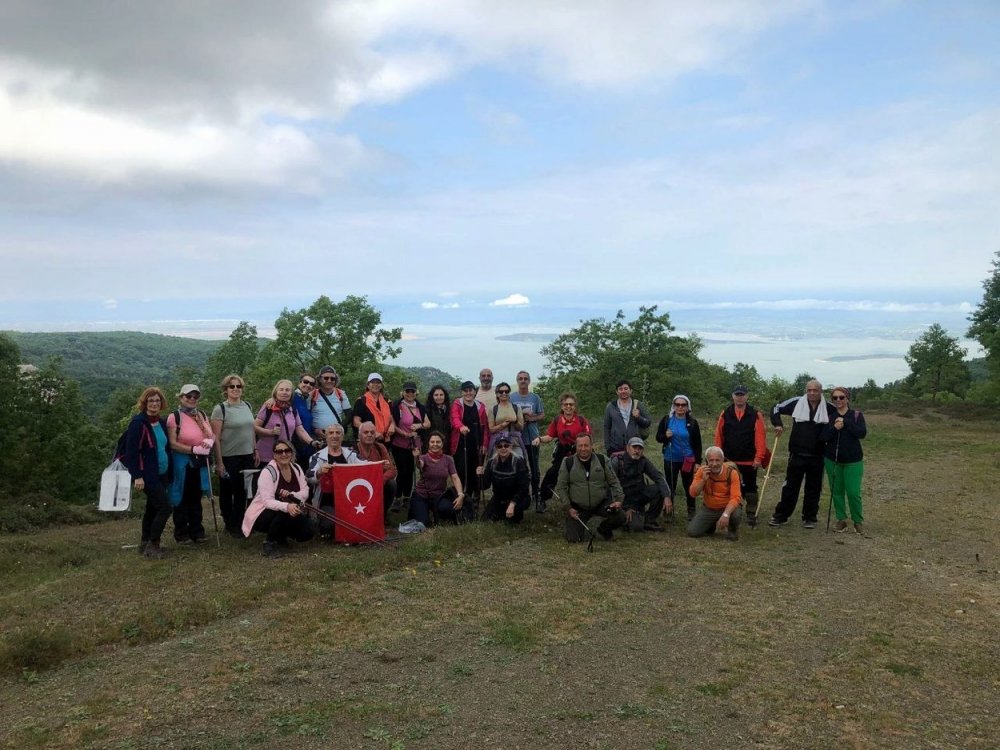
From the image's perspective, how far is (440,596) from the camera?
664cm

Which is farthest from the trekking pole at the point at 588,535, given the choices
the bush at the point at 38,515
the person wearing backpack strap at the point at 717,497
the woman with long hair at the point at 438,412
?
the bush at the point at 38,515

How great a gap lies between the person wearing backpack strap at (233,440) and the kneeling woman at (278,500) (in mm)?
668

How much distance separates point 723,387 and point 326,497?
233ft

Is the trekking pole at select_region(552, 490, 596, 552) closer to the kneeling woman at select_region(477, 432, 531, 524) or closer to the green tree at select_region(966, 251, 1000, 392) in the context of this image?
the kneeling woman at select_region(477, 432, 531, 524)

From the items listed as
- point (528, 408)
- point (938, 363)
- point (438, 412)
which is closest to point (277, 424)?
point (438, 412)

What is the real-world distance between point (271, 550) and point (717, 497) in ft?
18.7

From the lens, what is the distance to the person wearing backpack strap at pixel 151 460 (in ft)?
25.6

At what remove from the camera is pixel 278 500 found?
316 inches

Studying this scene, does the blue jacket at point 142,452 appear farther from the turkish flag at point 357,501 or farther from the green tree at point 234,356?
the green tree at point 234,356

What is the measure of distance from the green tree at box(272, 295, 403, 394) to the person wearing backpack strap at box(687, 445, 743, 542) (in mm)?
27853

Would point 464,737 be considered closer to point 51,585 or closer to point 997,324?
point 51,585

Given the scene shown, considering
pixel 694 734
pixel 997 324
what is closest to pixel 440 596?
pixel 694 734

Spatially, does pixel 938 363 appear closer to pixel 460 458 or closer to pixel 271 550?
pixel 460 458

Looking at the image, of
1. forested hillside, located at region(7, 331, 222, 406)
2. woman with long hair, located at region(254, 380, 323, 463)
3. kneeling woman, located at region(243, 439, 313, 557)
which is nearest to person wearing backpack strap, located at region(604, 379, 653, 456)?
woman with long hair, located at region(254, 380, 323, 463)
